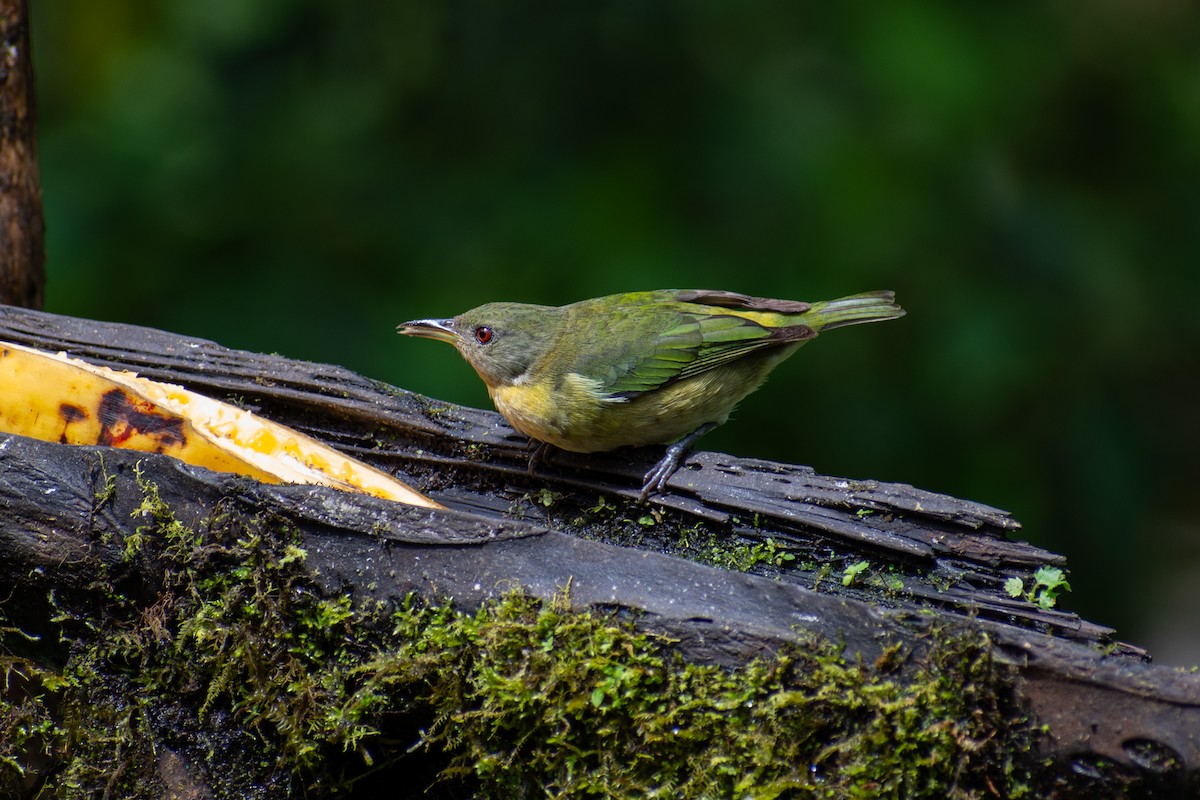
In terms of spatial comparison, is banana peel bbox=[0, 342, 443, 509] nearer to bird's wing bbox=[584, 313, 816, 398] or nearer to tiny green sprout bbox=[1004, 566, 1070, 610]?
bird's wing bbox=[584, 313, 816, 398]

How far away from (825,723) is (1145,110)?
515 cm

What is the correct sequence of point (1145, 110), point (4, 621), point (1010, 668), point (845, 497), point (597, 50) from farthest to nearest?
1. point (1145, 110)
2. point (597, 50)
3. point (845, 497)
4. point (4, 621)
5. point (1010, 668)

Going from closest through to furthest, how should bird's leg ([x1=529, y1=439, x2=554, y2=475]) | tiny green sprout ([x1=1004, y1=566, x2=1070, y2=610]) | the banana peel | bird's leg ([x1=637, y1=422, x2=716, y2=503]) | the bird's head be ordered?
tiny green sprout ([x1=1004, y1=566, x2=1070, y2=610]) → the banana peel → bird's leg ([x1=637, y1=422, x2=716, y2=503]) → bird's leg ([x1=529, y1=439, x2=554, y2=475]) → the bird's head

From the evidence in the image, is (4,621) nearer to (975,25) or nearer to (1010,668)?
(1010,668)

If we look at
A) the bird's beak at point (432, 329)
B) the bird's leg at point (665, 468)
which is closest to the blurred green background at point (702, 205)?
the bird's beak at point (432, 329)

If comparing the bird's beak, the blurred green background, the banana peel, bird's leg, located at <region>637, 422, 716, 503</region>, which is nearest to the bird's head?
the bird's beak

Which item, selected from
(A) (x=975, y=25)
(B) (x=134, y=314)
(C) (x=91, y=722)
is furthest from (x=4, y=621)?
(A) (x=975, y=25)

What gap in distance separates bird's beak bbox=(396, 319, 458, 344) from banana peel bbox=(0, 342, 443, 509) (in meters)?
1.05

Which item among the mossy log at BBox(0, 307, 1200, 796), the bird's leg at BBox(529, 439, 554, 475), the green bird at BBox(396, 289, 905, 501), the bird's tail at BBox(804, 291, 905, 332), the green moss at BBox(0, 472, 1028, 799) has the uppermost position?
the bird's tail at BBox(804, 291, 905, 332)

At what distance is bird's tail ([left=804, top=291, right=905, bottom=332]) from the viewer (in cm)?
415

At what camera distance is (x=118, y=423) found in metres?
2.96

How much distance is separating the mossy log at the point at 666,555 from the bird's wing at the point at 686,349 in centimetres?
33

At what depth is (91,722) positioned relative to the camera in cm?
259

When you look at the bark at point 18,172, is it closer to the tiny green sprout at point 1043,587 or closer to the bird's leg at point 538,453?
the bird's leg at point 538,453
